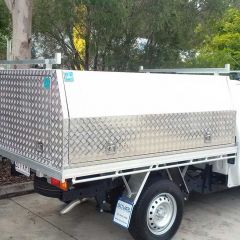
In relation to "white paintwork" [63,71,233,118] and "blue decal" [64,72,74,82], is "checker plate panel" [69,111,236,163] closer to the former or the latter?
"white paintwork" [63,71,233,118]

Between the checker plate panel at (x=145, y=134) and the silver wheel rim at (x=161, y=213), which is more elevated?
the checker plate panel at (x=145, y=134)

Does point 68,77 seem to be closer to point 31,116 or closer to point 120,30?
point 31,116

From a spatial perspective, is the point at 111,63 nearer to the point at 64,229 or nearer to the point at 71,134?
the point at 64,229

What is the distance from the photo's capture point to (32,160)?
15.1ft

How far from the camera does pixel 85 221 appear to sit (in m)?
5.84

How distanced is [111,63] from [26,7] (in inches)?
151

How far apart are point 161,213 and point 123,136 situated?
1.18 metres

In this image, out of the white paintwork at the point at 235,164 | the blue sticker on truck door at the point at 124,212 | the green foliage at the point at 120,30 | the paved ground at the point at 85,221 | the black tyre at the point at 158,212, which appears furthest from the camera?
the green foliage at the point at 120,30

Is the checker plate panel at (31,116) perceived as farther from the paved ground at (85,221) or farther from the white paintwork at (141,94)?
the paved ground at (85,221)

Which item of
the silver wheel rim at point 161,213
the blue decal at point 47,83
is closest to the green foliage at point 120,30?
the blue decal at point 47,83

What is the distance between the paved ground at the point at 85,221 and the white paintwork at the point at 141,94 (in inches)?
58.9

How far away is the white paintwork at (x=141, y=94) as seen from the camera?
14.0 ft

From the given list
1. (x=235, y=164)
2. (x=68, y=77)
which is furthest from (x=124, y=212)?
(x=235, y=164)

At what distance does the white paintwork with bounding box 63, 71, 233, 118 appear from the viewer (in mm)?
4266
